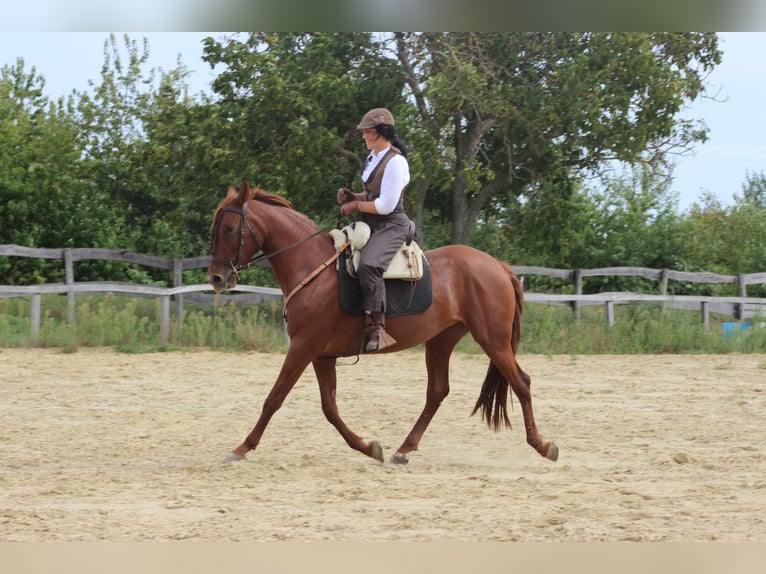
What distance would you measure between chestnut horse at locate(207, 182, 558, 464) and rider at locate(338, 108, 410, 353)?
22 centimetres

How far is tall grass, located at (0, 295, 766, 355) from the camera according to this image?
48.3 ft

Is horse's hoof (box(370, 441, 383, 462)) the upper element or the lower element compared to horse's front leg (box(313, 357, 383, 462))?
lower

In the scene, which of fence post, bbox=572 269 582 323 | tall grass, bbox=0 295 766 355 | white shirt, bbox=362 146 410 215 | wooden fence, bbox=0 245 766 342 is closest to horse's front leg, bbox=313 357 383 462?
white shirt, bbox=362 146 410 215

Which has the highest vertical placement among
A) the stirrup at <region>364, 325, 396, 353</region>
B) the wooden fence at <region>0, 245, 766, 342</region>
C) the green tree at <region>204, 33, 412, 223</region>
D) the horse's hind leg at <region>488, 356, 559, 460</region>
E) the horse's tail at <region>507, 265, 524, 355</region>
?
the green tree at <region>204, 33, 412, 223</region>

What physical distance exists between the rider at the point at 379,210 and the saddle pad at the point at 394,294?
10 centimetres

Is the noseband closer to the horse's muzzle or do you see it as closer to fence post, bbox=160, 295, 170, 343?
the horse's muzzle

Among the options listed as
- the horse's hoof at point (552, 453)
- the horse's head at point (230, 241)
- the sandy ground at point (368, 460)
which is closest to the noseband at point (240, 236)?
the horse's head at point (230, 241)

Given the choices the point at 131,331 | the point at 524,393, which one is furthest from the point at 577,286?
the point at 524,393

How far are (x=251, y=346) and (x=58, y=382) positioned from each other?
3.70 metres

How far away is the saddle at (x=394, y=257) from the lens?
721 cm

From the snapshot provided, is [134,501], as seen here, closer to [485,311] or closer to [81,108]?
[485,311]

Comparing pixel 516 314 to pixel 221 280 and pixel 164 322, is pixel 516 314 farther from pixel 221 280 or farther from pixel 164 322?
pixel 164 322

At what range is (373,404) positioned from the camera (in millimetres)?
10484

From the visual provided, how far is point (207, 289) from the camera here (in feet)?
51.9
